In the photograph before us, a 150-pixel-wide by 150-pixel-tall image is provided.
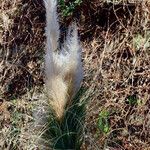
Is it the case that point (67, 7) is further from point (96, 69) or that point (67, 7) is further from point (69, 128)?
point (69, 128)

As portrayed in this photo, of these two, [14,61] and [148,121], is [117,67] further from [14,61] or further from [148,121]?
[14,61]

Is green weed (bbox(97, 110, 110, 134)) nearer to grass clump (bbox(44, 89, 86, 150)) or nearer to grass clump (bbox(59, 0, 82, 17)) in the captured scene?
grass clump (bbox(44, 89, 86, 150))

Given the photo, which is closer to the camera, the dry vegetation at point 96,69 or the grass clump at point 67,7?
the dry vegetation at point 96,69

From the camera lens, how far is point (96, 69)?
13.3 feet

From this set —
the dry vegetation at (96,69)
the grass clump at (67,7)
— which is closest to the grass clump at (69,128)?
the dry vegetation at (96,69)

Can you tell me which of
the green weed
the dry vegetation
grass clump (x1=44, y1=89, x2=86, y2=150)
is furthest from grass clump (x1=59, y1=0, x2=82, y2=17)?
grass clump (x1=44, y1=89, x2=86, y2=150)

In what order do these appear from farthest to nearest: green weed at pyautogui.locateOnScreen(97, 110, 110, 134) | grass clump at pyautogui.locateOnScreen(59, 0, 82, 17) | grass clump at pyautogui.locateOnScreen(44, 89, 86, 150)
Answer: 1. grass clump at pyautogui.locateOnScreen(59, 0, 82, 17)
2. green weed at pyautogui.locateOnScreen(97, 110, 110, 134)
3. grass clump at pyautogui.locateOnScreen(44, 89, 86, 150)

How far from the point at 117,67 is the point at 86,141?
4.02ft

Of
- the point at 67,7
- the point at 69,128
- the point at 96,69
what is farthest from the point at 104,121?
the point at 67,7

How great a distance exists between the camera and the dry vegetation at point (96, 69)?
3.62 meters

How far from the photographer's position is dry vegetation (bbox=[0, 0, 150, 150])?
11.9 feet

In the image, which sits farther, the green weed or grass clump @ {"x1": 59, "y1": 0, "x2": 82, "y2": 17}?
grass clump @ {"x1": 59, "y1": 0, "x2": 82, "y2": 17}

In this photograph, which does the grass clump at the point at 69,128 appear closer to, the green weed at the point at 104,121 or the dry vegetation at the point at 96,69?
the dry vegetation at the point at 96,69

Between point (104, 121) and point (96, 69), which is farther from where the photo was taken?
point (96, 69)
